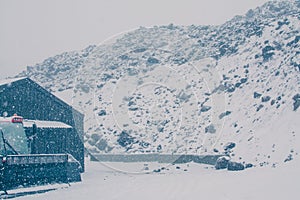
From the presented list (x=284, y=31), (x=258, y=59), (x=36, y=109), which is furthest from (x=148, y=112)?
(x=36, y=109)

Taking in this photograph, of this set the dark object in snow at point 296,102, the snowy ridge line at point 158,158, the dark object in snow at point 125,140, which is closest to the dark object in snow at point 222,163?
the snowy ridge line at point 158,158

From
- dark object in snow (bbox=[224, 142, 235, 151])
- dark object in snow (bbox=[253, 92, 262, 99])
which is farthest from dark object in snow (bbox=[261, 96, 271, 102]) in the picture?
dark object in snow (bbox=[224, 142, 235, 151])

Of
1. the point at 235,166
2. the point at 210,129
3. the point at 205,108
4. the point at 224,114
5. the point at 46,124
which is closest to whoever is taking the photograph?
the point at 235,166

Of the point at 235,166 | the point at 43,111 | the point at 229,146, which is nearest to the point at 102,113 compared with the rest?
the point at 229,146

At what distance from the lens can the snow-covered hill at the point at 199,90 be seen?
3084 cm

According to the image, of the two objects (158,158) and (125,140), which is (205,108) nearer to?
(125,140)

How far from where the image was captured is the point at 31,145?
621 inches

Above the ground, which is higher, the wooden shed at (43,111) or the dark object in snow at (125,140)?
the wooden shed at (43,111)

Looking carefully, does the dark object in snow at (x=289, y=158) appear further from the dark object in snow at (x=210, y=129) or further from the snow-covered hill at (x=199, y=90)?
the dark object in snow at (x=210, y=129)

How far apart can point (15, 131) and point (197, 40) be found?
64.5 meters

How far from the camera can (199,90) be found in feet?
163

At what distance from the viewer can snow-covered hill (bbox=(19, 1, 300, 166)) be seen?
30.8 metres

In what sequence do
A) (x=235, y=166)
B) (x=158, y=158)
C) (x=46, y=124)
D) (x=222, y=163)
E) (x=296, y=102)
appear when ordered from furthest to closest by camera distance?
(x=158, y=158) < (x=296, y=102) < (x=222, y=163) < (x=46, y=124) < (x=235, y=166)

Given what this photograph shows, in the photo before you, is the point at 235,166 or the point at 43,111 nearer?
the point at 235,166
